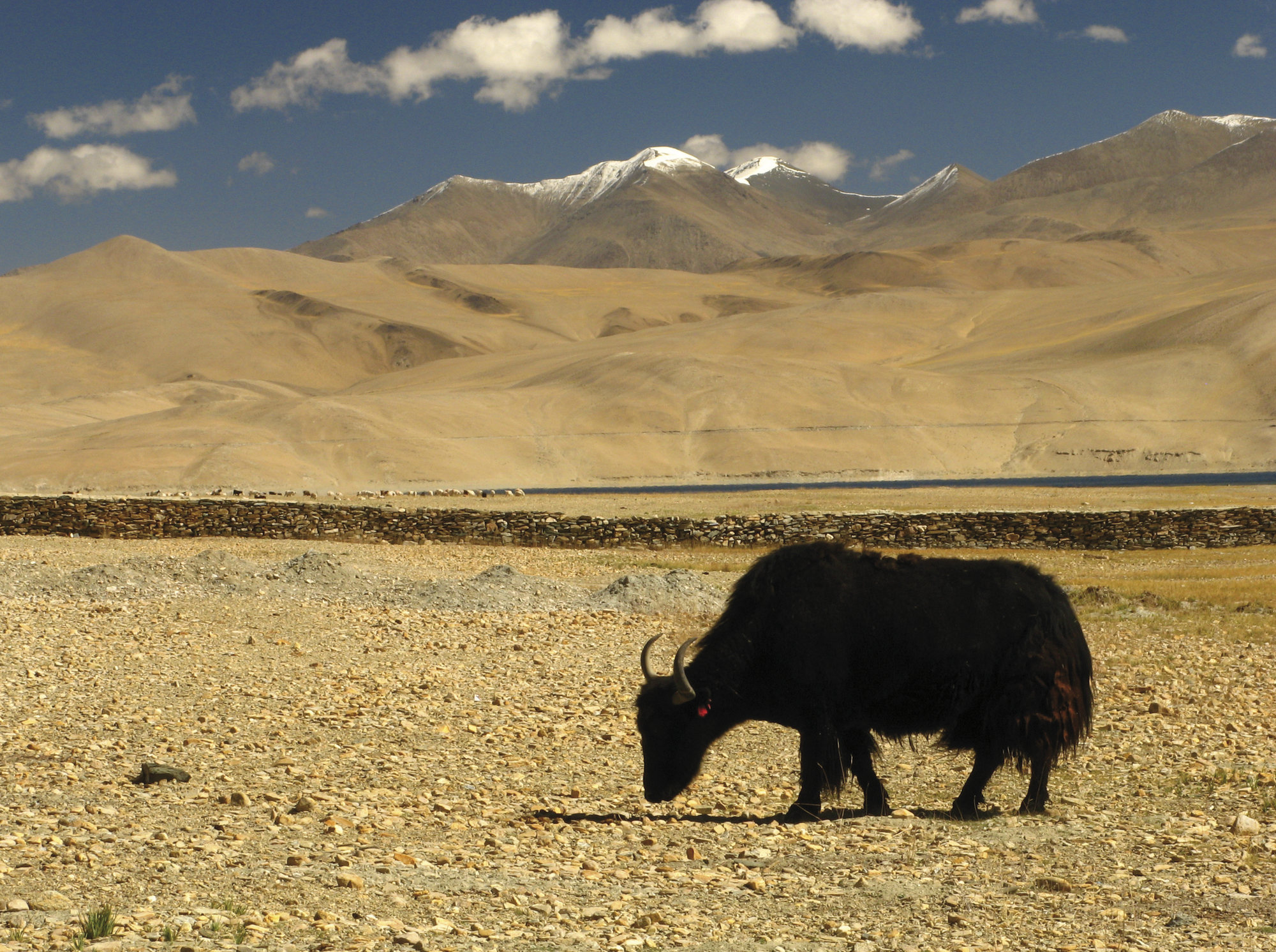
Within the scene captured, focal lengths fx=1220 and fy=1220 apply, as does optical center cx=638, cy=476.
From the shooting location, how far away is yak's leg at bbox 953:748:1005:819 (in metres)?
8.00

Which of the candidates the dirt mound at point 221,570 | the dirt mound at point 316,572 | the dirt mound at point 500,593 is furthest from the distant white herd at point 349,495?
the dirt mound at point 500,593

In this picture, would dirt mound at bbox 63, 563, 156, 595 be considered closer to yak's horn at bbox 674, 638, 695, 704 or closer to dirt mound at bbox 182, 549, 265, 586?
dirt mound at bbox 182, 549, 265, 586

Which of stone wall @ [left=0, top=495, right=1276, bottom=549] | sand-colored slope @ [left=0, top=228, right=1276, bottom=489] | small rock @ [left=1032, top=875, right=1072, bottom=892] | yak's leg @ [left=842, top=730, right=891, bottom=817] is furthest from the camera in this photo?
sand-colored slope @ [left=0, top=228, right=1276, bottom=489]

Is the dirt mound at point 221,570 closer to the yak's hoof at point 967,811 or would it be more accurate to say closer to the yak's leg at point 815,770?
the yak's leg at point 815,770

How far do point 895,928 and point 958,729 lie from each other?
238 cm

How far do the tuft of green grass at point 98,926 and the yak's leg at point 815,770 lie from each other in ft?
14.3

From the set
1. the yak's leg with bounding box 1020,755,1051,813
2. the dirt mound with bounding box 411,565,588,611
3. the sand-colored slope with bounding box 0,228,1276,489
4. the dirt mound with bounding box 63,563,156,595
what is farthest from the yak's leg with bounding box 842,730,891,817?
the sand-colored slope with bounding box 0,228,1276,489

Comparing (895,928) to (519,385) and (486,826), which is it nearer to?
(486,826)

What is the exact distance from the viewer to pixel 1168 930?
576 centimetres

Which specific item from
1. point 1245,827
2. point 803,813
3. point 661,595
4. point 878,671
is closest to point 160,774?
point 803,813

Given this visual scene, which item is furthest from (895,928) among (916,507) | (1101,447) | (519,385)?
(519,385)

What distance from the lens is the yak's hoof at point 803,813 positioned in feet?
26.8

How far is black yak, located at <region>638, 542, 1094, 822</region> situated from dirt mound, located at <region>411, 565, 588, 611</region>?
486 inches

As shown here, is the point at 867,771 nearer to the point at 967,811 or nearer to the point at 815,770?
the point at 815,770
